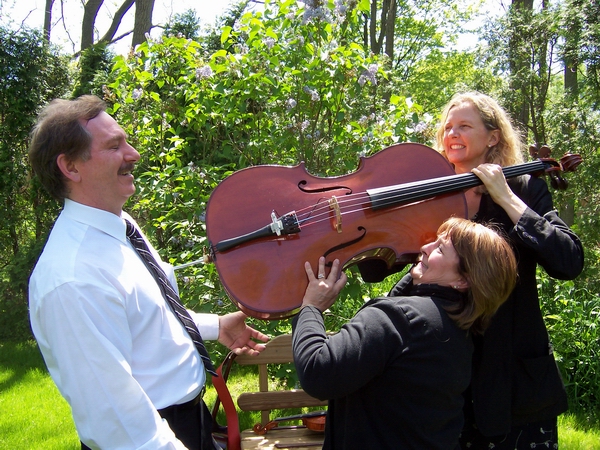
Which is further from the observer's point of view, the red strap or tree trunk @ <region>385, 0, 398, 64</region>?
tree trunk @ <region>385, 0, 398, 64</region>

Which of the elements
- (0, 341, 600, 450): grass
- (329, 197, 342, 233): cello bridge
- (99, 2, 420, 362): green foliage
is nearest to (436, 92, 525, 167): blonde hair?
(329, 197, 342, 233): cello bridge

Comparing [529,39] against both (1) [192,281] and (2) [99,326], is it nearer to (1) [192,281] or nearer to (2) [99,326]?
(1) [192,281]

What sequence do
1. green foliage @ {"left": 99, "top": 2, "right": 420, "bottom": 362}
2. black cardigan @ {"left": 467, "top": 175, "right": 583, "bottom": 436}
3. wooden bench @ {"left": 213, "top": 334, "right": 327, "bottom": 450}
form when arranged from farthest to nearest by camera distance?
green foliage @ {"left": 99, "top": 2, "right": 420, "bottom": 362} < wooden bench @ {"left": 213, "top": 334, "right": 327, "bottom": 450} < black cardigan @ {"left": 467, "top": 175, "right": 583, "bottom": 436}

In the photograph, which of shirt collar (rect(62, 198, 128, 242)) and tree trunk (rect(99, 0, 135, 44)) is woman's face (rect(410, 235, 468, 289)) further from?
tree trunk (rect(99, 0, 135, 44))

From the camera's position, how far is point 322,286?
5.82ft

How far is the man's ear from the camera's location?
174 cm

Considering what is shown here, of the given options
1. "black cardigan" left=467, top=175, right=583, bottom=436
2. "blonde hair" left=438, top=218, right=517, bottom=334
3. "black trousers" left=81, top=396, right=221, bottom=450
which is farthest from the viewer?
"black cardigan" left=467, top=175, right=583, bottom=436

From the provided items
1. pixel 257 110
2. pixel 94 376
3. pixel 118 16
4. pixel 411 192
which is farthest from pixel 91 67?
pixel 94 376

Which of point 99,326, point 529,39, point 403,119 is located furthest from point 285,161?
point 529,39

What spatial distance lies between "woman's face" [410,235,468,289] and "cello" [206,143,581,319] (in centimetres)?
15

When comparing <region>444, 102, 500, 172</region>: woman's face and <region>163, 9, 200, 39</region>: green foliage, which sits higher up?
<region>163, 9, 200, 39</region>: green foliage

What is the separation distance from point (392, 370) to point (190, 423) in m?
0.75

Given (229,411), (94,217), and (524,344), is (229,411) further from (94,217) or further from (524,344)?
(524,344)

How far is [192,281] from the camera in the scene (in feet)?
11.3
